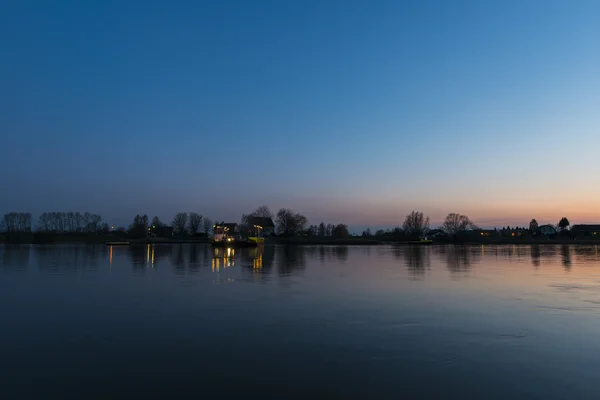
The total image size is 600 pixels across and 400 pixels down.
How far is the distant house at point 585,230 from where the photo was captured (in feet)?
483

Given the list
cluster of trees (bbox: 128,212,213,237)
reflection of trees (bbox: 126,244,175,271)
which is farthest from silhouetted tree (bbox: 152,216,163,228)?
reflection of trees (bbox: 126,244,175,271)

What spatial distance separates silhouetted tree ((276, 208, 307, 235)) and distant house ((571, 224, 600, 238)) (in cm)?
9718

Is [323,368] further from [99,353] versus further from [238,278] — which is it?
[238,278]

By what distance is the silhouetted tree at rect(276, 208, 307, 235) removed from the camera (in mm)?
147125

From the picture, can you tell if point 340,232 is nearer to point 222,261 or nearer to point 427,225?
point 427,225

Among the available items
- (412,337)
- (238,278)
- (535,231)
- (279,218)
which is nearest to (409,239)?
(279,218)

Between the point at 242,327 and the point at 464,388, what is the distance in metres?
6.18

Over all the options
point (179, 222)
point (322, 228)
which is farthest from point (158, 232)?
point (322, 228)

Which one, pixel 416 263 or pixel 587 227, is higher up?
pixel 587 227

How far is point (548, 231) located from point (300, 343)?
17986cm

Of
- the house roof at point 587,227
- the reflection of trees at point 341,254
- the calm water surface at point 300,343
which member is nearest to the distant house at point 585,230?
the house roof at point 587,227

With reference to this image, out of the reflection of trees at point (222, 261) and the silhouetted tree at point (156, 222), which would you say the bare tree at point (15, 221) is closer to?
the silhouetted tree at point (156, 222)

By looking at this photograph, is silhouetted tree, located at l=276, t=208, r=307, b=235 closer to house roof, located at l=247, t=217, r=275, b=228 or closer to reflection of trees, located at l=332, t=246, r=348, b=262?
house roof, located at l=247, t=217, r=275, b=228

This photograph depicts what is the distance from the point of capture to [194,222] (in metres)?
171
